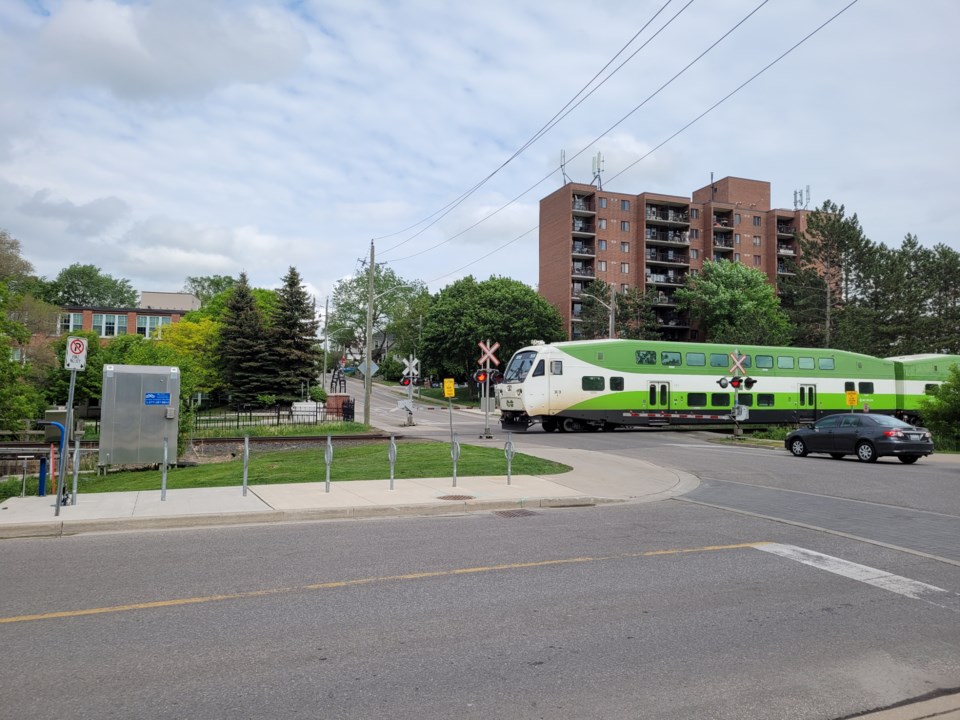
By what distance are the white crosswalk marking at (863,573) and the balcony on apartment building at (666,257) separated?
74.4 m

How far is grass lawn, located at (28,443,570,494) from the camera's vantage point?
13.9 m

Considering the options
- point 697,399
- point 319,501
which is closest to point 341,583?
point 319,501

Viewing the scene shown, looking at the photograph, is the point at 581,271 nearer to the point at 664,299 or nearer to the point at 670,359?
the point at 664,299

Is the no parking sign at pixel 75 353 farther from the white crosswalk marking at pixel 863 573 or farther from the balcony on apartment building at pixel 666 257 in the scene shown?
the balcony on apartment building at pixel 666 257

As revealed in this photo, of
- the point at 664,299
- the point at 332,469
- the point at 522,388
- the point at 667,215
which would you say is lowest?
the point at 332,469

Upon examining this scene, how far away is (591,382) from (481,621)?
26623mm

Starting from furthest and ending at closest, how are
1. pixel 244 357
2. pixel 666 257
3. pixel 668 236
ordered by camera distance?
pixel 666 257
pixel 668 236
pixel 244 357

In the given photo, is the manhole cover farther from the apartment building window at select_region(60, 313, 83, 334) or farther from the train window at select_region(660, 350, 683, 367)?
the apartment building window at select_region(60, 313, 83, 334)

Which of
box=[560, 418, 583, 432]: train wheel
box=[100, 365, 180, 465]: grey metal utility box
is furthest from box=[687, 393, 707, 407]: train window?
box=[100, 365, 180, 465]: grey metal utility box

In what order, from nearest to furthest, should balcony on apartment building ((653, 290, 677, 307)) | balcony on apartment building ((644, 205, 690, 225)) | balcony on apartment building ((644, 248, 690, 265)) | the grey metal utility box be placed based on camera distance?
the grey metal utility box
balcony on apartment building ((653, 290, 677, 307))
balcony on apartment building ((644, 205, 690, 225))
balcony on apartment building ((644, 248, 690, 265))

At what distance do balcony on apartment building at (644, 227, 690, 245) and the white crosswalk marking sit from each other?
75212 mm

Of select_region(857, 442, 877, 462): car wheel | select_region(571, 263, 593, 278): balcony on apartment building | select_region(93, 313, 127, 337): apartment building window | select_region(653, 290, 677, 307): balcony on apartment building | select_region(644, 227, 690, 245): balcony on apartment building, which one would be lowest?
select_region(857, 442, 877, 462): car wheel

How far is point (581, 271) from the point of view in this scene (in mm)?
77750

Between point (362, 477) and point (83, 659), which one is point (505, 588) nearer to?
point (83, 659)
